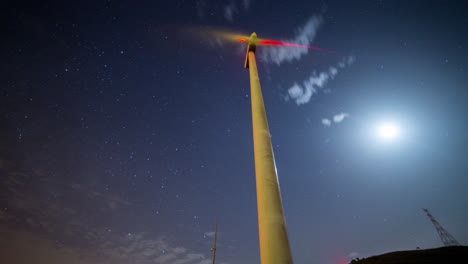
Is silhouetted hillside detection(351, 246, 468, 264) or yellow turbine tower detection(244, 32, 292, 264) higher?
silhouetted hillside detection(351, 246, 468, 264)

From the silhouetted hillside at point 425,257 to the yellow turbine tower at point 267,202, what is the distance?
2999cm

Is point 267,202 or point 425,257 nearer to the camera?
point 267,202

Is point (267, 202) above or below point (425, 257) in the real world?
below

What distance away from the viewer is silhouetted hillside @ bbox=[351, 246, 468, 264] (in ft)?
81.5

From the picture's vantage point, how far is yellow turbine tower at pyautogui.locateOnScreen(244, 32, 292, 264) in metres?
5.20

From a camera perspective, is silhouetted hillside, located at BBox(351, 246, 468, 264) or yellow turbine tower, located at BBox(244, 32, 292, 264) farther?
silhouetted hillside, located at BBox(351, 246, 468, 264)

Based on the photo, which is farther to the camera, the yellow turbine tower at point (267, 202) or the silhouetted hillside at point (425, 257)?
the silhouetted hillside at point (425, 257)

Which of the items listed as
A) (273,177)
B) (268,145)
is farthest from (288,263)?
(268,145)

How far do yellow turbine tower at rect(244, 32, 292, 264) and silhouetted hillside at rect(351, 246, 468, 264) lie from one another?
98.4 ft

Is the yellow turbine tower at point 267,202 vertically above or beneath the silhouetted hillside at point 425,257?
beneath

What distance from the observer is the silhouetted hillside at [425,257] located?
2484cm

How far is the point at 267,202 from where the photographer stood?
593 cm

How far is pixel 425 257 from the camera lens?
87.5 feet

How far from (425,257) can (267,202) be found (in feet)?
107
